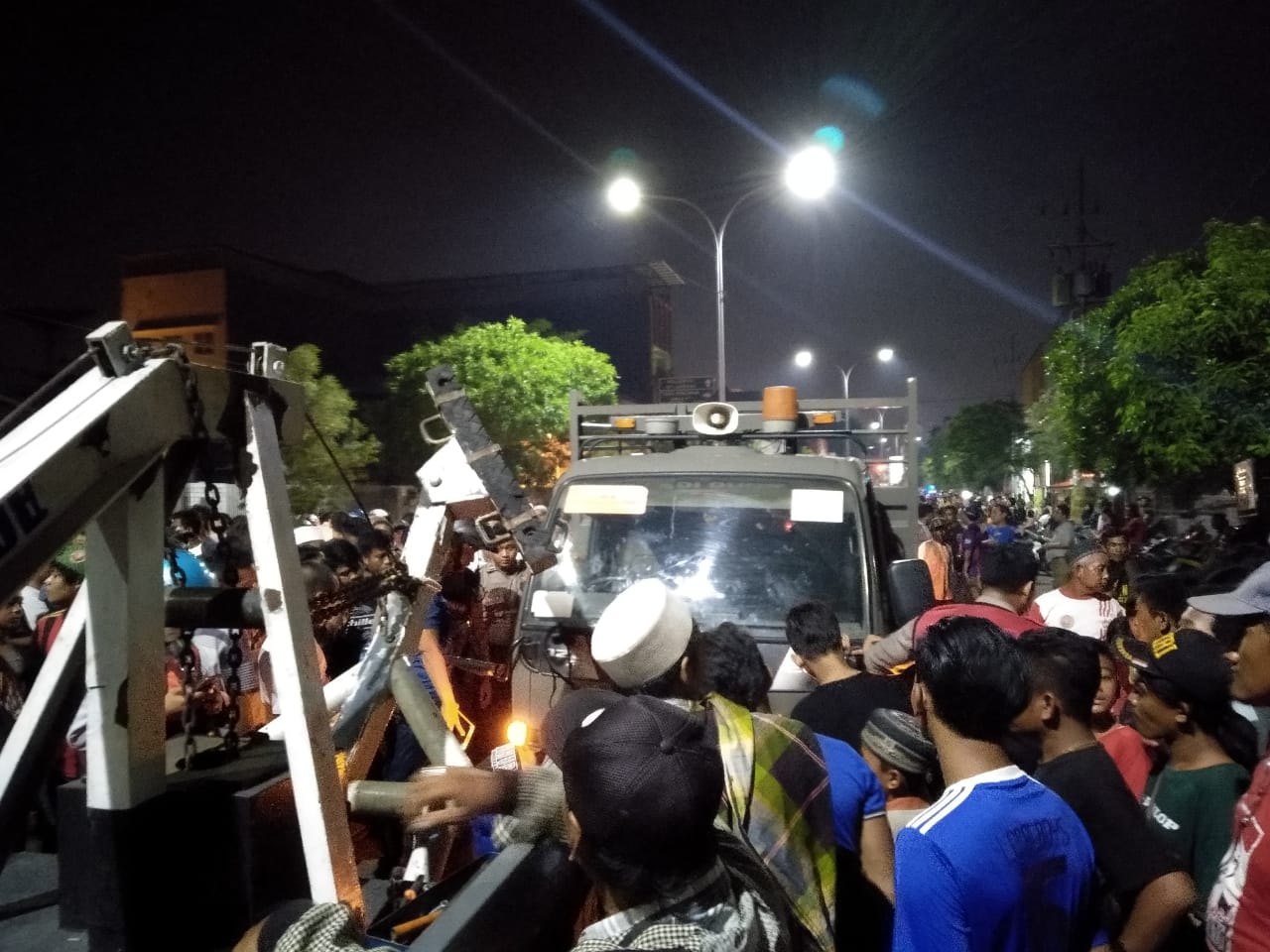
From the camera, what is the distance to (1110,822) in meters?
2.88

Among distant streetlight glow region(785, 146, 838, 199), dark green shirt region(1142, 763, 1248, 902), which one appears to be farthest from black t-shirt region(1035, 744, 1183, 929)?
distant streetlight glow region(785, 146, 838, 199)

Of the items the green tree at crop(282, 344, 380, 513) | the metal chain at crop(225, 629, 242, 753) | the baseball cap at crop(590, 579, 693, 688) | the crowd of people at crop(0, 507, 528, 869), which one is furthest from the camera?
the green tree at crop(282, 344, 380, 513)

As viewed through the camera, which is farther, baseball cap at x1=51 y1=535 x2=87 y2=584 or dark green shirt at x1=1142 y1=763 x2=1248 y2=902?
baseball cap at x1=51 y1=535 x2=87 y2=584

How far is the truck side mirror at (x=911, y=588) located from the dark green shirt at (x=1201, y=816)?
154cm

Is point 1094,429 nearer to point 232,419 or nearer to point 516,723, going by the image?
point 516,723

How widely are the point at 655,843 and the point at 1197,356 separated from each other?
19.3 meters

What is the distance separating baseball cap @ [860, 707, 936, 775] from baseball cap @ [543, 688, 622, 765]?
3.11 ft

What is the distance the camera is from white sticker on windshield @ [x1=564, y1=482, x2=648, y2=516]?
5770mm

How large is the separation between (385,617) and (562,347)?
38306mm

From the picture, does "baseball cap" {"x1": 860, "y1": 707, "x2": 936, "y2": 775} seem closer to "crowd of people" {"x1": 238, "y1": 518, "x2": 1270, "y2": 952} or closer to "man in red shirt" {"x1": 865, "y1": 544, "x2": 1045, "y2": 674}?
"crowd of people" {"x1": 238, "y1": 518, "x2": 1270, "y2": 952}

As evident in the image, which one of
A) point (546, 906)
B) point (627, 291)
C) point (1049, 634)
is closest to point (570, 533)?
point (1049, 634)

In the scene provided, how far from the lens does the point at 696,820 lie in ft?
5.66

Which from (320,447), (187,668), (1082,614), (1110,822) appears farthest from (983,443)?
(187,668)

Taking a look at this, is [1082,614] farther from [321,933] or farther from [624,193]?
[624,193]
